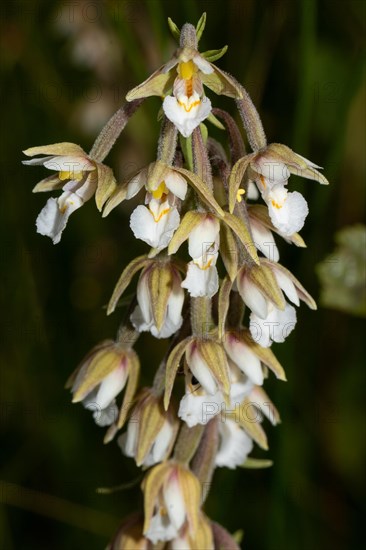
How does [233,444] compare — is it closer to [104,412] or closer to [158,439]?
[158,439]

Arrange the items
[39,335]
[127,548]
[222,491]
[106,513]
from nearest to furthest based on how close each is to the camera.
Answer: [127,548] < [222,491] < [106,513] < [39,335]

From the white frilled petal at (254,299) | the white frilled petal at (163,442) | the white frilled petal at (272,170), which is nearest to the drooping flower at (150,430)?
the white frilled petal at (163,442)

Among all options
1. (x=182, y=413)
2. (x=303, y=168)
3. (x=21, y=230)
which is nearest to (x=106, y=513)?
(x=21, y=230)

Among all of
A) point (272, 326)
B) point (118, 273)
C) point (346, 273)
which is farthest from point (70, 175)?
point (118, 273)

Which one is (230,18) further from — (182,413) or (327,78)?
(182,413)

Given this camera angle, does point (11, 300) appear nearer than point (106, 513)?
No

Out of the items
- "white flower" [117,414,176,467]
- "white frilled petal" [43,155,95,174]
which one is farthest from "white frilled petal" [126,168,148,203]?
"white flower" [117,414,176,467]
